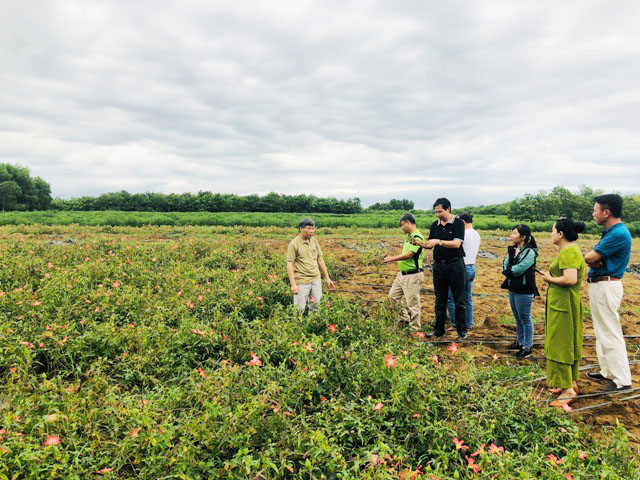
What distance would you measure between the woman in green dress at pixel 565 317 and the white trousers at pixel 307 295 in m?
2.55

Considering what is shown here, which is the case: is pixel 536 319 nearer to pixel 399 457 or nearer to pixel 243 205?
pixel 399 457

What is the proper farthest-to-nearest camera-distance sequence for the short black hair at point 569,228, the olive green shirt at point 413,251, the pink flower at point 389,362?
1. the olive green shirt at point 413,251
2. the short black hair at point 569,228
3. the pink flower at point 389,362

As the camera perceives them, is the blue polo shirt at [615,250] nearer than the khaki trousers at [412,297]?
Yes

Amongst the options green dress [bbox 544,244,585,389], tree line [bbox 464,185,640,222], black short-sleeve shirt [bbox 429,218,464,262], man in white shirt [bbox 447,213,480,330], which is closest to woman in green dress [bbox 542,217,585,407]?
green dress [bbox 544,244,585,389]

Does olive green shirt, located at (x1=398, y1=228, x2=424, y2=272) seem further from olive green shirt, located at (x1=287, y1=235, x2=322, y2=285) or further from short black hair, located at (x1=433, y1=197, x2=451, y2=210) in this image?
olive green shirt, located at (x1=287, y1=235, x2=322, y2=285)

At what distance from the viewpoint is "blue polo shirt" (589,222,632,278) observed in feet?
11.6

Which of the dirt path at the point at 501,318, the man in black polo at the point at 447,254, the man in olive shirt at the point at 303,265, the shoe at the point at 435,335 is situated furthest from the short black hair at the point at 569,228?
the man in olive shirt at the point at 303,265

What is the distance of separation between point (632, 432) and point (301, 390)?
111 inches

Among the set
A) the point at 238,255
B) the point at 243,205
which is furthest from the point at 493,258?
the point at 243,205

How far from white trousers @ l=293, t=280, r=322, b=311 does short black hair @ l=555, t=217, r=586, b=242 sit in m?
2.75

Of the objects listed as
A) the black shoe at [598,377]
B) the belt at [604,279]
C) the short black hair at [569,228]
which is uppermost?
the short black hair at [569,228]

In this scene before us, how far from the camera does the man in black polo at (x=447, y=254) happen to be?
4.55 m

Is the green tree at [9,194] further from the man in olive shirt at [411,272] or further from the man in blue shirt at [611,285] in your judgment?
the man in blue shirt at [611,285]

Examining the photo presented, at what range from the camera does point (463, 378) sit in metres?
2.91
